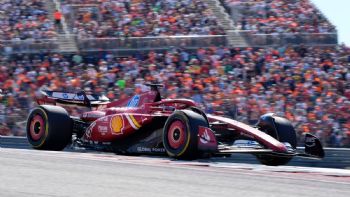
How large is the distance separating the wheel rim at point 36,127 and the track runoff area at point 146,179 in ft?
9.62

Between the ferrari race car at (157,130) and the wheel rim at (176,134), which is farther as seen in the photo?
the wheel rim at (176,134)

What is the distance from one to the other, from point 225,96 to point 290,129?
623 cm

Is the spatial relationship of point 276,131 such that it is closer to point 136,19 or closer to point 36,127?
point 36,127

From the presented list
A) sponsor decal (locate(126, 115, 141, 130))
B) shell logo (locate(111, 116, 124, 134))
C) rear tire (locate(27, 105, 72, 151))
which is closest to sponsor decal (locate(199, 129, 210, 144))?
sponsor decal (locate(126, 115, 141, 130))

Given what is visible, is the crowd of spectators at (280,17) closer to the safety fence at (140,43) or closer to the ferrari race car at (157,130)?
the safety fence at (140,43)

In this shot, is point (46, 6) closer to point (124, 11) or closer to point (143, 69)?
point (124, 11)

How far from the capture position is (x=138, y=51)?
25562 mm

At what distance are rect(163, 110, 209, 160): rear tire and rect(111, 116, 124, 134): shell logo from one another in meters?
1.32

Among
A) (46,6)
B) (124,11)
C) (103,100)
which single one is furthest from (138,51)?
(103,100)

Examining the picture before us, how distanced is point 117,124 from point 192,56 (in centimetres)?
1172

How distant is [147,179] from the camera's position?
27.8 feet

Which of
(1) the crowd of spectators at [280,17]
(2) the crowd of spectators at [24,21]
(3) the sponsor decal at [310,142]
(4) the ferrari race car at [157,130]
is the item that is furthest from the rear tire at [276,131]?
(1) the crowd of spectators at [280,17]

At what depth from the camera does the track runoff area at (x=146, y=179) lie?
7.50 meters

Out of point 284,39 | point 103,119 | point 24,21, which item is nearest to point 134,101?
point 103,119
